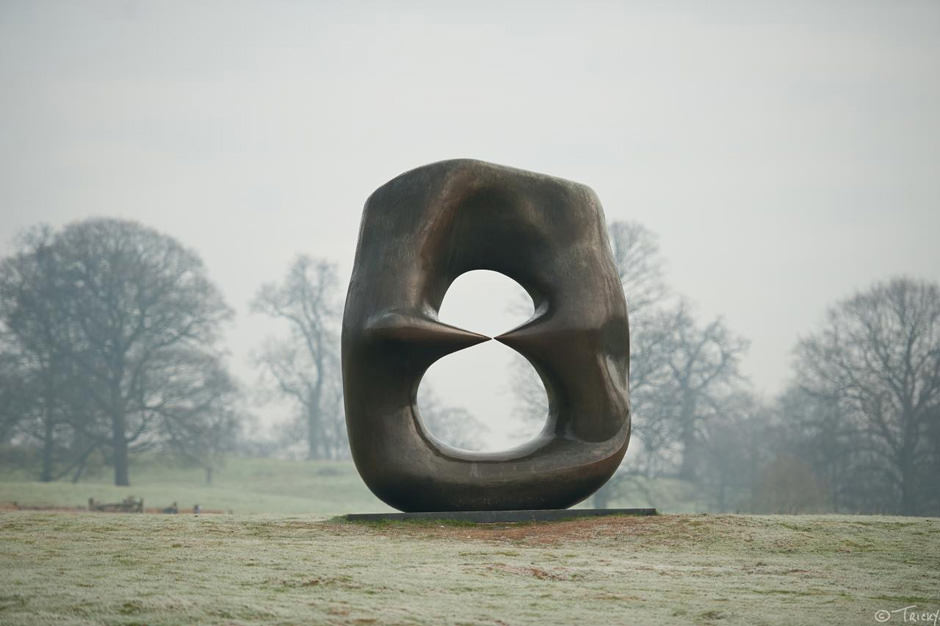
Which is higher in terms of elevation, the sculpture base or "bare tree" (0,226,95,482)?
"bare tree" (0,226,95,482)

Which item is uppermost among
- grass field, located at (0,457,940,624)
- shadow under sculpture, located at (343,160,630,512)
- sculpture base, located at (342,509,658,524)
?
shadow under sculpture, located at (343,160,630,512)

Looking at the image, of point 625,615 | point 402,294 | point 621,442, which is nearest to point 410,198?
point 402,294

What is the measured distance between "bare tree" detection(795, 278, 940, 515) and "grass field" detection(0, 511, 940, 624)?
16.7m

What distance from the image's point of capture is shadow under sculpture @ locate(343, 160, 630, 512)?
11234 millimetres

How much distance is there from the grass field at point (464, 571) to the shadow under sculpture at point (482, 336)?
2.22 ft

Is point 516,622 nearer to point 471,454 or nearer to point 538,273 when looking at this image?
point 471,454

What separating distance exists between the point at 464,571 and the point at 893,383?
22.9 metres

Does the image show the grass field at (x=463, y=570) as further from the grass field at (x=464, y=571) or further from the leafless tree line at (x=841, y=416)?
the leafless tree line at (x=841, y=416)

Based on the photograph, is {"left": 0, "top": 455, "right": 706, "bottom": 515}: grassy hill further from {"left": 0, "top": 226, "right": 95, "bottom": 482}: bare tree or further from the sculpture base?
the sculpture base

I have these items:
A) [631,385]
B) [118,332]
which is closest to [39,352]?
[118,332]

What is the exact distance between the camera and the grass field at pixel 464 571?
627 cm

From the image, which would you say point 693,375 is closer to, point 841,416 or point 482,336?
point 841,416

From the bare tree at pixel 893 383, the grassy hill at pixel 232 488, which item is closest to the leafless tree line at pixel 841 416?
the bare tree at pixel 893 383

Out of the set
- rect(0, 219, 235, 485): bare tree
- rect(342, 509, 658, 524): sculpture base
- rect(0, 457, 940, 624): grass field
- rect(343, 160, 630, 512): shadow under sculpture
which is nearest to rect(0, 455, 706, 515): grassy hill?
rect(0, 219, 235, 485): bare tree
